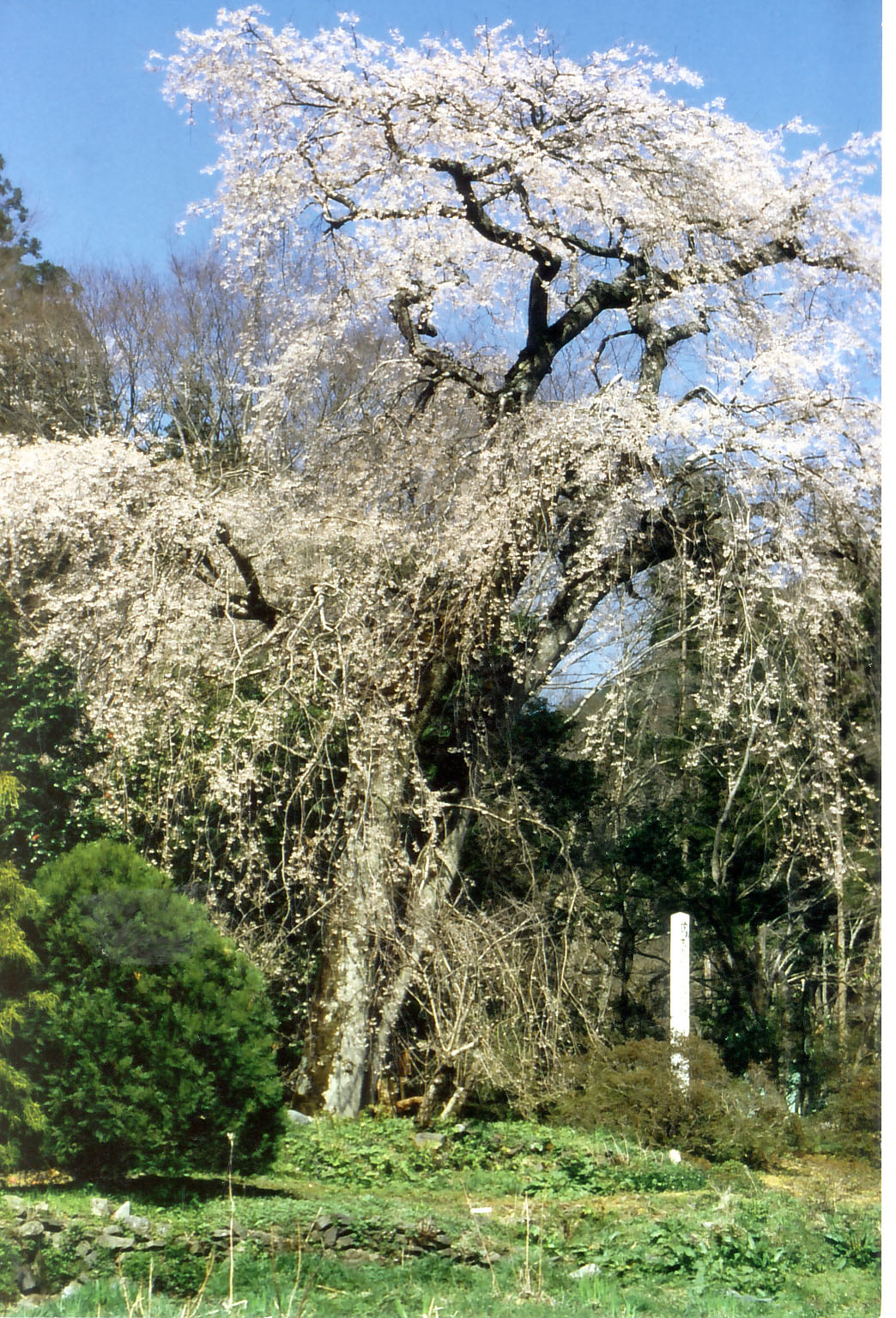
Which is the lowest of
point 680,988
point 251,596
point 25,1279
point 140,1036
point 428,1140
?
point 25,1279

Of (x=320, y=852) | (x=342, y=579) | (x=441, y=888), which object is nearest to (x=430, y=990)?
(x=441, y=888)

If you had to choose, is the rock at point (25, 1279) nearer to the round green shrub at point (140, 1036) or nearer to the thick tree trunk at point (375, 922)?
the round green shrub at point (140, 1036)

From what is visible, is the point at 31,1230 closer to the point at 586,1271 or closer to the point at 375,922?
the point at 375,922

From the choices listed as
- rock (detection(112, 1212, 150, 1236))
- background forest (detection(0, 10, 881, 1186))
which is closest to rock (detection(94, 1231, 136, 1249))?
rock (detection(112, 1212, 150, 1236))

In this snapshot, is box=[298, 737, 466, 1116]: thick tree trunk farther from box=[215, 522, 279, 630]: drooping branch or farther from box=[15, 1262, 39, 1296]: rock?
box=[15, 1262, 39, 1296]: rock

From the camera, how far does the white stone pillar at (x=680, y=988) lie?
2.67m

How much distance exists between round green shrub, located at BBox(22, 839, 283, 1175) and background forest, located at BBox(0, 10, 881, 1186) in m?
0.02

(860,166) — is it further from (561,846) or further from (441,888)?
(441,888)

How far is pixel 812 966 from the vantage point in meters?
2.79

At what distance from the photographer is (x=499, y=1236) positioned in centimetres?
240

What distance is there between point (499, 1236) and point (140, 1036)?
3.05 feet

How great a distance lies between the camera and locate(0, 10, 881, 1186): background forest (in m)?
2.75

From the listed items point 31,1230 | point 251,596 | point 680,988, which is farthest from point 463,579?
point 31,1230

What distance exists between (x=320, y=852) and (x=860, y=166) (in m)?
2.34
